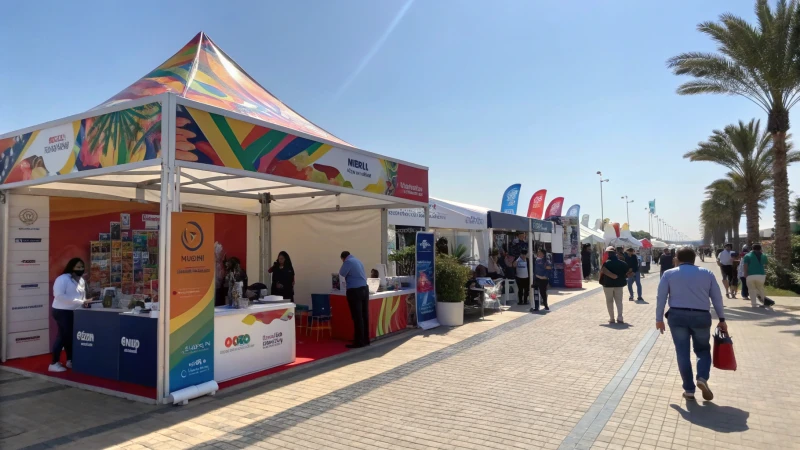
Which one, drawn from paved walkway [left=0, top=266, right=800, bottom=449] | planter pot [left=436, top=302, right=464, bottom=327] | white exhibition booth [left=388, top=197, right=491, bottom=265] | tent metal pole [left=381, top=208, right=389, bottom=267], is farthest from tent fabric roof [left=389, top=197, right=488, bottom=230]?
paved walkway [left=0, top=266, right=800, bottom=449]

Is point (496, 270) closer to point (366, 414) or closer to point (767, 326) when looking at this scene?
point (767, 326)

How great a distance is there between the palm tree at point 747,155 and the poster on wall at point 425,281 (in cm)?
1933

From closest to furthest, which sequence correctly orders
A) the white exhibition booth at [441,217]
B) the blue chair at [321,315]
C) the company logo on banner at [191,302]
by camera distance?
the company logo on banner at [191,302]
the blue chair at [321,315]
the white exhibition booth at [441,217]

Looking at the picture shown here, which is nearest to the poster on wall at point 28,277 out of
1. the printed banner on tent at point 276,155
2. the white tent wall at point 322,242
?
the printed banner on tent at point 276,155

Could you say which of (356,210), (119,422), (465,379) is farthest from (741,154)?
(119,422)

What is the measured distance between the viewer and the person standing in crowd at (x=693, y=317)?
5004 mm

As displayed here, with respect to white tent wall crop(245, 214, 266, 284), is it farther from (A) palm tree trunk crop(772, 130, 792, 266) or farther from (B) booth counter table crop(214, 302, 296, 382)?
(A) palm tree trunk crop(772, 130, 792, 266)

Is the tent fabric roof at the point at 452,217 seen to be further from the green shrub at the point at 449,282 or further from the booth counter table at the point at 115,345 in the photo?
the booth counter table at the point at 115,345

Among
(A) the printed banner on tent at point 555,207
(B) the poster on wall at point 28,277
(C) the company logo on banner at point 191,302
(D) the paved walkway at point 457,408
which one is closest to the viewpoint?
(D) the paved walkway at point 457,408

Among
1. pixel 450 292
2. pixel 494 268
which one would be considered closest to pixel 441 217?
pixel 494 268

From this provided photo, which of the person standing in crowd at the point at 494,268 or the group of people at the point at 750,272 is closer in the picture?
the group of people at the point at 750,272

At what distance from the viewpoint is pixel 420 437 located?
4203 millimetres

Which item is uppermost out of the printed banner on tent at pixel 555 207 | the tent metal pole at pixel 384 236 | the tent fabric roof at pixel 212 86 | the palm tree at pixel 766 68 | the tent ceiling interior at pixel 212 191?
the palm tree at pixel 766 68

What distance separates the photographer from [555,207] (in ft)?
64.9
